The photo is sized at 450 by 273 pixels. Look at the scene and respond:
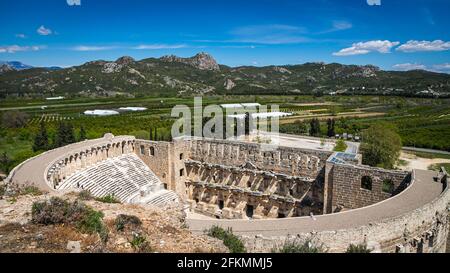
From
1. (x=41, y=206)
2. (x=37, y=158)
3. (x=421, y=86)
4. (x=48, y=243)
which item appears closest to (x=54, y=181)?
(x=37, y=158)

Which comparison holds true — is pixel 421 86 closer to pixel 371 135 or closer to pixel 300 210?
pixel 371 135

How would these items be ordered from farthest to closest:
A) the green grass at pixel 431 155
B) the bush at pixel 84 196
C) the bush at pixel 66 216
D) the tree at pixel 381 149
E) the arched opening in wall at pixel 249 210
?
the green grass at pixel 431 155, the tree at pixel 381 149, the arched opening in wall at pixel 249 210, the bush at pixel 84 196, the bush at pixel 66 216

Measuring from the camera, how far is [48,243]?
925 cm

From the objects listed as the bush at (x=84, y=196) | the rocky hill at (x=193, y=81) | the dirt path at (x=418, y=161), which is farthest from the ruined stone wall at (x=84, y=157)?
the rocky hill at (x=193, y=81)

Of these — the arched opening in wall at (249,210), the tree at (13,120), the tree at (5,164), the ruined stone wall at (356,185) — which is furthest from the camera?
the tree at (13,120)

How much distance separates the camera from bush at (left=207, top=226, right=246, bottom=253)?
35.5 feet

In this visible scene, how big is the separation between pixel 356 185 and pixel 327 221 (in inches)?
266

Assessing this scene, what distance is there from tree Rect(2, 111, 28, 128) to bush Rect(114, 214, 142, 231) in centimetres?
6105

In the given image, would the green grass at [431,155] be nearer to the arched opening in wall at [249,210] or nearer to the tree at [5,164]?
the arched opening in wall at [249,210]

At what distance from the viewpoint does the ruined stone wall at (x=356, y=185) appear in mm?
19297

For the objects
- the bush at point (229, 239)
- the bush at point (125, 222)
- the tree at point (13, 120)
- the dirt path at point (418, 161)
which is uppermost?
the tree at point (13, 120)

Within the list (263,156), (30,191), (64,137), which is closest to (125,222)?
(30,191)

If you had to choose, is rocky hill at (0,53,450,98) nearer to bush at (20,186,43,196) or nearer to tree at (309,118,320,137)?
tree at (309,118,320,137)

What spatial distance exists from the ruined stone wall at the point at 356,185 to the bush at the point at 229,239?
1078 centimetres
